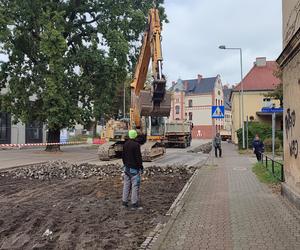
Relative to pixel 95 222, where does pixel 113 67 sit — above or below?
above

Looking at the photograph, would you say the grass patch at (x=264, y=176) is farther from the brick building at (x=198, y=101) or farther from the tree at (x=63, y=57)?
the brick building at (x=198, y=101)

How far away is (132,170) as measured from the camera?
10906 millimetres

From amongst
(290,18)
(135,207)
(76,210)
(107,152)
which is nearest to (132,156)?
(135,207)

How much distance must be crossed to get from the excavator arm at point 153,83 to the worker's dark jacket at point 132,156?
9.87m

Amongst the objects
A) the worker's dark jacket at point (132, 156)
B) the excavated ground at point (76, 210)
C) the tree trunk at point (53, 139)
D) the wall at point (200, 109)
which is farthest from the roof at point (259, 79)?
the worker's dark jacket at point (132, 156)

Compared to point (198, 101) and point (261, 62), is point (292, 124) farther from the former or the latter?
point (198, 101)

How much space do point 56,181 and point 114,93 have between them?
20.5 m

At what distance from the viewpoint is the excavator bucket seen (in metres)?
23.0

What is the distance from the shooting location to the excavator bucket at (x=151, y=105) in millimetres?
23000

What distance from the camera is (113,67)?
3453 cm

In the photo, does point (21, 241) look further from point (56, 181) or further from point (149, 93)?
point (149, 93)

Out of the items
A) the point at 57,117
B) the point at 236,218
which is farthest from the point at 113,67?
the point at 236,218

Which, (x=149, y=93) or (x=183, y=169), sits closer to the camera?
(x=183, y=169)

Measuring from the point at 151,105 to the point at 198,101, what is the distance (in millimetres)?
88515
